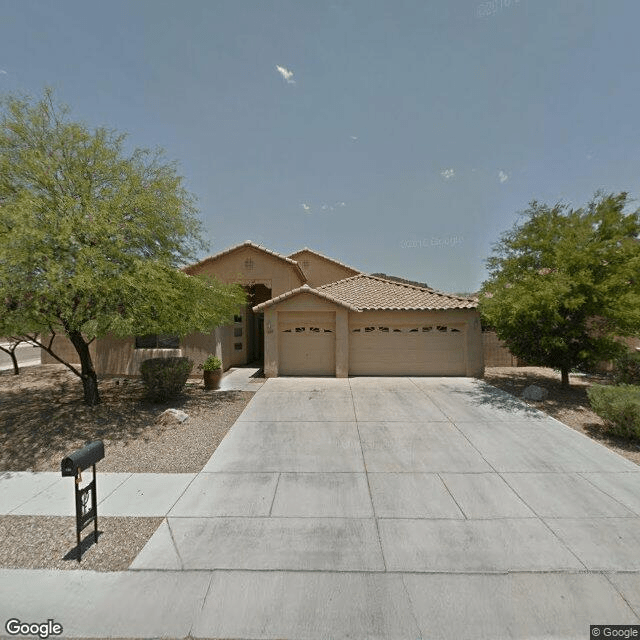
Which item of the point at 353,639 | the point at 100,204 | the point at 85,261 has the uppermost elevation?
the point at 100,204

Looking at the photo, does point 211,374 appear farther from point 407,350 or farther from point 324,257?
point 324,257

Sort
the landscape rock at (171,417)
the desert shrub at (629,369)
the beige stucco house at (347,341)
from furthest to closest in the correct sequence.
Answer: the beige stucco house at (347,341)
the desert shrub at (629,369)
the landscape rock at (171,417)

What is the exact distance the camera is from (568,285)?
862cm

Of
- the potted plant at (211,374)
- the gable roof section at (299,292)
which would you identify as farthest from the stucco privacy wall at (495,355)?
the potted plant at (211,374)

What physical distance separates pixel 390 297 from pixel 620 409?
877 centimetres

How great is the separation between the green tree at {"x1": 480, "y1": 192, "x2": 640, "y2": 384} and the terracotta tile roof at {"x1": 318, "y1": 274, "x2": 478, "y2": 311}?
2.87 m

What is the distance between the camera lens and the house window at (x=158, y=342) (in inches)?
525

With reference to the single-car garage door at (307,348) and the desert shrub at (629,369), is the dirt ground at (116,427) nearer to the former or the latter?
the single-car garage door at (307,348)

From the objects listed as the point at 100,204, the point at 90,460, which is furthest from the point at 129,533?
the point at 100,204

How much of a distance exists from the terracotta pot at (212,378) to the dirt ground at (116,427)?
0.35 m

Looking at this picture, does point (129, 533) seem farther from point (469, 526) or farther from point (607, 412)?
point (607, 412)

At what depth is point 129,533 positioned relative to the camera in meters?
4.02

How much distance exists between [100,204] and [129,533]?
22.7 ft

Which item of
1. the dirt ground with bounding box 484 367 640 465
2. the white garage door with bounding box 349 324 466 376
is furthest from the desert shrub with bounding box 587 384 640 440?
the white garage door with bounding box 349 324 466 376
